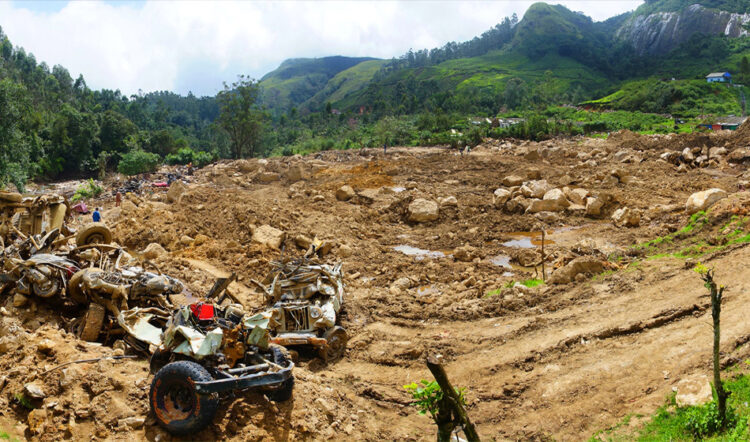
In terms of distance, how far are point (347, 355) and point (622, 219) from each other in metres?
11.7

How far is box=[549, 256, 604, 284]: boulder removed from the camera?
33.8 ft

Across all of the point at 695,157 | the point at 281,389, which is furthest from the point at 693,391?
the point at 695,157

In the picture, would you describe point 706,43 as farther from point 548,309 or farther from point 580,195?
point 548,309

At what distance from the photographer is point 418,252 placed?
15.4 m

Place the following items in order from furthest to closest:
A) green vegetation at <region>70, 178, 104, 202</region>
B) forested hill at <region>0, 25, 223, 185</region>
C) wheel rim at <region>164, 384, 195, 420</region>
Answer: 1. green vegetation at <region>70, 178, 104, 202</region>
2. forested hill at <region>0, 25, 223, 185</region>
3. wheel rim at <region>164, 384, 195, 420</region>

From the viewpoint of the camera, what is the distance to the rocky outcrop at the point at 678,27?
3856 inches

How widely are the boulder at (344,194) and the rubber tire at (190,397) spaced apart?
16.9 m

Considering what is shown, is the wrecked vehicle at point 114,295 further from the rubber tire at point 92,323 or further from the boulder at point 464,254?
the boulder at point 464,254

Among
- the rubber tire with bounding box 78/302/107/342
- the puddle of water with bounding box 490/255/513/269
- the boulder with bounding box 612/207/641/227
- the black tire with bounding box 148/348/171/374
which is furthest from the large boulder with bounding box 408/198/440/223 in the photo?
the black tire with bounding box 148/348/171/374

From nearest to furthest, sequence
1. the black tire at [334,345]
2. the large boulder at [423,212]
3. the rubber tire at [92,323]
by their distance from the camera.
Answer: the rubber tire at [92,323] → the black tire at [334,345] → the large boulder at [423,212]

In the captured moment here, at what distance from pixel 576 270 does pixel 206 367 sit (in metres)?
8.16

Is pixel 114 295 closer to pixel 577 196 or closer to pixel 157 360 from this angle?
pixel 157 360

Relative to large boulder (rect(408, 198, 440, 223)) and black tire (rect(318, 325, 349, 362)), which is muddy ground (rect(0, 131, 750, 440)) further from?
large boulder (rect(408, 198, 440, 223))

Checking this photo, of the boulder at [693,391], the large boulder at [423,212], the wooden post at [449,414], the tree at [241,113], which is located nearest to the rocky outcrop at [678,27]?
the tree at [241,113]
